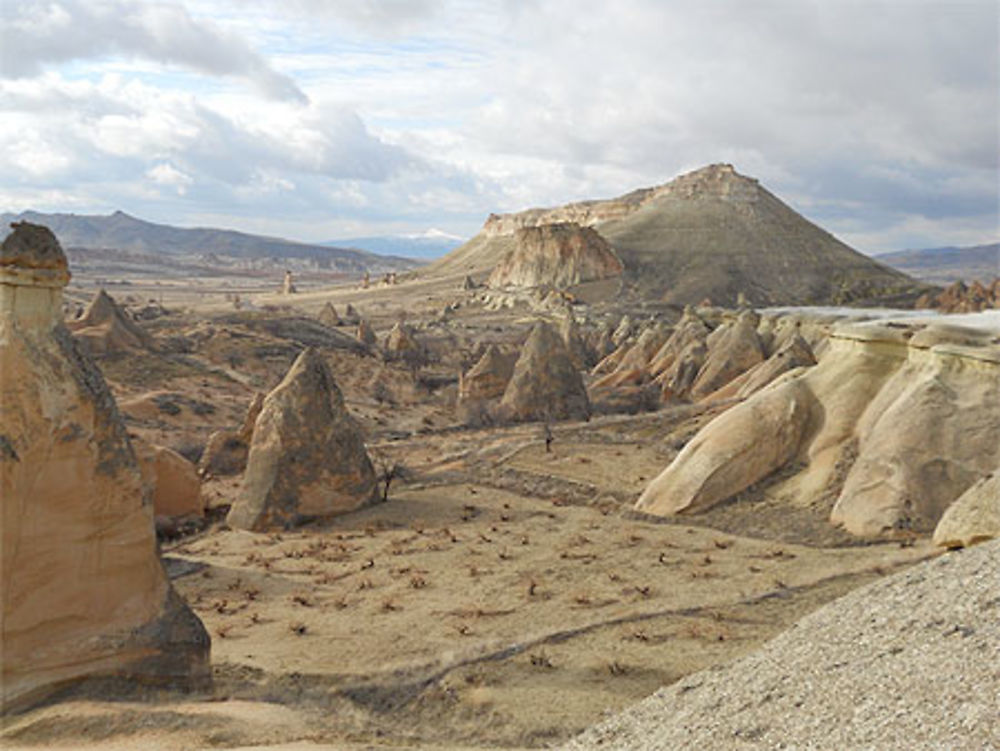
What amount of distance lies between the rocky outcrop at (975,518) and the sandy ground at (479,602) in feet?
3.51

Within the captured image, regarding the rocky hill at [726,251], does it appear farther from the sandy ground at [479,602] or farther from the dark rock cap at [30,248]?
the dark rock cap at [30,248]

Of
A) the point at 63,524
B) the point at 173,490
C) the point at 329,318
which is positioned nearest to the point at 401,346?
the point at 329,318

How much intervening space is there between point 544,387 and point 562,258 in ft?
163

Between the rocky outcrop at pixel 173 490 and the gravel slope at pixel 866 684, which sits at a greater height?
the gravel slope at pixel 866 684

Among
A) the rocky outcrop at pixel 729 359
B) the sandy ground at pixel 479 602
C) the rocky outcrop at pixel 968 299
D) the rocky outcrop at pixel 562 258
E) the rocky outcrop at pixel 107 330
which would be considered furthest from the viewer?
the rocky outcrop at pixel 562 258

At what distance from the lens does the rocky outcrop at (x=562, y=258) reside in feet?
229

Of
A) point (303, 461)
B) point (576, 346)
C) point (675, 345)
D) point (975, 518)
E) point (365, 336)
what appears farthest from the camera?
point (365, 336)

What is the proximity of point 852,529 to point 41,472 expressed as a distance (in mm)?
9936

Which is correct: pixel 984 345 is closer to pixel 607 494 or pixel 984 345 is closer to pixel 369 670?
pixel 607 494

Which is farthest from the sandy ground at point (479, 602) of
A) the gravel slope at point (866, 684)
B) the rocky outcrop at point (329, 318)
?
the rocky outcrop at point (329, 318)

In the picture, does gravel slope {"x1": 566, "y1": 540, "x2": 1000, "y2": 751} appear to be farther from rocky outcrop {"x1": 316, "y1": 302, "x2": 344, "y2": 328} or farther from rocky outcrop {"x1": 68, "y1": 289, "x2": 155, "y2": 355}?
rocky outcrop {"x1": 316, "y1": 302, "x2": 344, "y2": 328}

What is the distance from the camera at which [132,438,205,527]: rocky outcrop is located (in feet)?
44.7

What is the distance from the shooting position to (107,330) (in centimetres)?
2873

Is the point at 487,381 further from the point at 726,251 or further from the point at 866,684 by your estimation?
the point at 726,251
